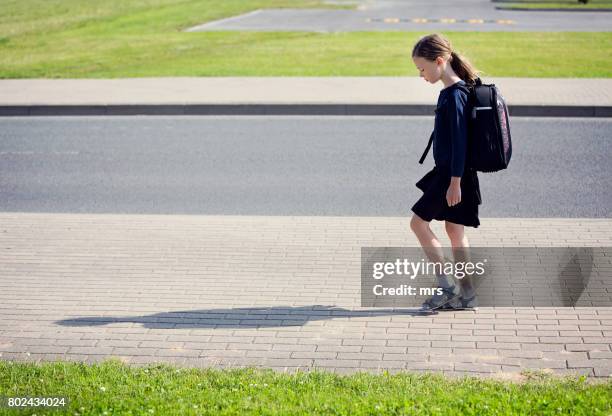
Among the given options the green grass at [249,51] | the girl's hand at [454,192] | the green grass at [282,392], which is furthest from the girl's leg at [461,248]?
the green grass at [249,51]

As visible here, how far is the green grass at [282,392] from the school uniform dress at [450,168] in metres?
1.30

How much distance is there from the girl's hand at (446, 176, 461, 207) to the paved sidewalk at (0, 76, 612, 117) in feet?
27.7

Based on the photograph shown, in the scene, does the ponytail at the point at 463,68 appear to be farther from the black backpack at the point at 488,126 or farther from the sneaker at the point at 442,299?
the sneaker at the point at 442,299

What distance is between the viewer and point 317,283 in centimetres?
679

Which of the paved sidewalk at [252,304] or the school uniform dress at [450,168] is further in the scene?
the school uniform dress at [450,168]

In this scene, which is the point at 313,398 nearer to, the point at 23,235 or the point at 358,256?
the point at 358,256

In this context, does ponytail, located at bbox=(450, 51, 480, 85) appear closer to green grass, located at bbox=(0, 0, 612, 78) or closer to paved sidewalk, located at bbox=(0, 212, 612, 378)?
paved sidewalk, located at bbox=(0, 212, 612, 378)

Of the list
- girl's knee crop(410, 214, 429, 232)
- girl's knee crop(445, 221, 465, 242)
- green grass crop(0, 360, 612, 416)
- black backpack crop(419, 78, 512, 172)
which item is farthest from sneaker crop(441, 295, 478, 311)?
green grass crop(0, 360, 612, 416)

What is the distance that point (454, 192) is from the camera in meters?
5.72

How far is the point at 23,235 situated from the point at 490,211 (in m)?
4.53

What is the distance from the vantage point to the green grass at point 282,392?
14.7ft

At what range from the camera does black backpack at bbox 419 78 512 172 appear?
5.57m

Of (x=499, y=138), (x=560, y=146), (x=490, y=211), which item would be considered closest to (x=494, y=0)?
(x=560, y=146)

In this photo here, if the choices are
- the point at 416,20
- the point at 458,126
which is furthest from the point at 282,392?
the point at 416,20
